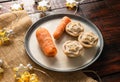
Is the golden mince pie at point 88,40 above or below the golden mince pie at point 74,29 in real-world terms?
below

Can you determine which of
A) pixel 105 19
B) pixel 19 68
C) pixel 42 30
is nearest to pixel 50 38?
pixel 42 30

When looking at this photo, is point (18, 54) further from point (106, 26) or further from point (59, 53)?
point (106, 26)

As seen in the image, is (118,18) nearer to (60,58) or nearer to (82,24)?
(82,24)

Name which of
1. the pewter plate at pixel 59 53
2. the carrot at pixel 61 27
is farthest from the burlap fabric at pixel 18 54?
the carrot at pixel 61 27

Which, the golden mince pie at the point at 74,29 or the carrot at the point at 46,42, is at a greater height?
the golden mince pie at the point at 74,29

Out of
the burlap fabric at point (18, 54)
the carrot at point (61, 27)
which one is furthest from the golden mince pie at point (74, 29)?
the burlap fabric at point (18, 54)

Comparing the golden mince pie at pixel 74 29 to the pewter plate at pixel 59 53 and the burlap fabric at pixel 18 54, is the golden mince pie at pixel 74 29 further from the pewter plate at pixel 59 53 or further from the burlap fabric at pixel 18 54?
the burlap fabric at pixel 18 54

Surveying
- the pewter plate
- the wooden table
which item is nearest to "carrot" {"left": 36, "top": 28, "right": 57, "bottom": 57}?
the pewter plate

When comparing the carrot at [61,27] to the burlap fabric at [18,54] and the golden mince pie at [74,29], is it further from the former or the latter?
the burlap fabric at [18,54]
